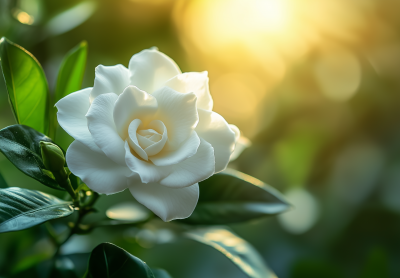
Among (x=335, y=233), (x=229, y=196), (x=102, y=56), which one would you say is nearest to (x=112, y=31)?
(x=102, y=56)

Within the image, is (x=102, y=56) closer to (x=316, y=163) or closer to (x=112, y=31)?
(x=112, y=31)

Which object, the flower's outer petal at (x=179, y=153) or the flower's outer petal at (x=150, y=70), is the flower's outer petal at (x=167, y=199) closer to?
the flower's outer petal at (x=179, y=153)

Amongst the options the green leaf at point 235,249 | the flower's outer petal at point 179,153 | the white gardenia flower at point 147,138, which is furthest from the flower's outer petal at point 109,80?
the green leaf at point 235,249

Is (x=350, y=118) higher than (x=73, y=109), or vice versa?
(x=73, y=109)

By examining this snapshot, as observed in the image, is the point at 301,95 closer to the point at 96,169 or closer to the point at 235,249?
the point at 235,249

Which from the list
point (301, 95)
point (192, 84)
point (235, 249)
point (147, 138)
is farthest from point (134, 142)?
point (301, 95)

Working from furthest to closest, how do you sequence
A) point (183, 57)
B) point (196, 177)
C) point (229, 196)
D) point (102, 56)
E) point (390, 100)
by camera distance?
point (390, 100) → point (183, 57) → point (102, 56) → point (229, 196) → point (196, 177)

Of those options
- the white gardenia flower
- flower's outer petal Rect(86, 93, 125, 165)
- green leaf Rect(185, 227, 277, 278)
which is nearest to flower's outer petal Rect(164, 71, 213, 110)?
the white gardenia flower
